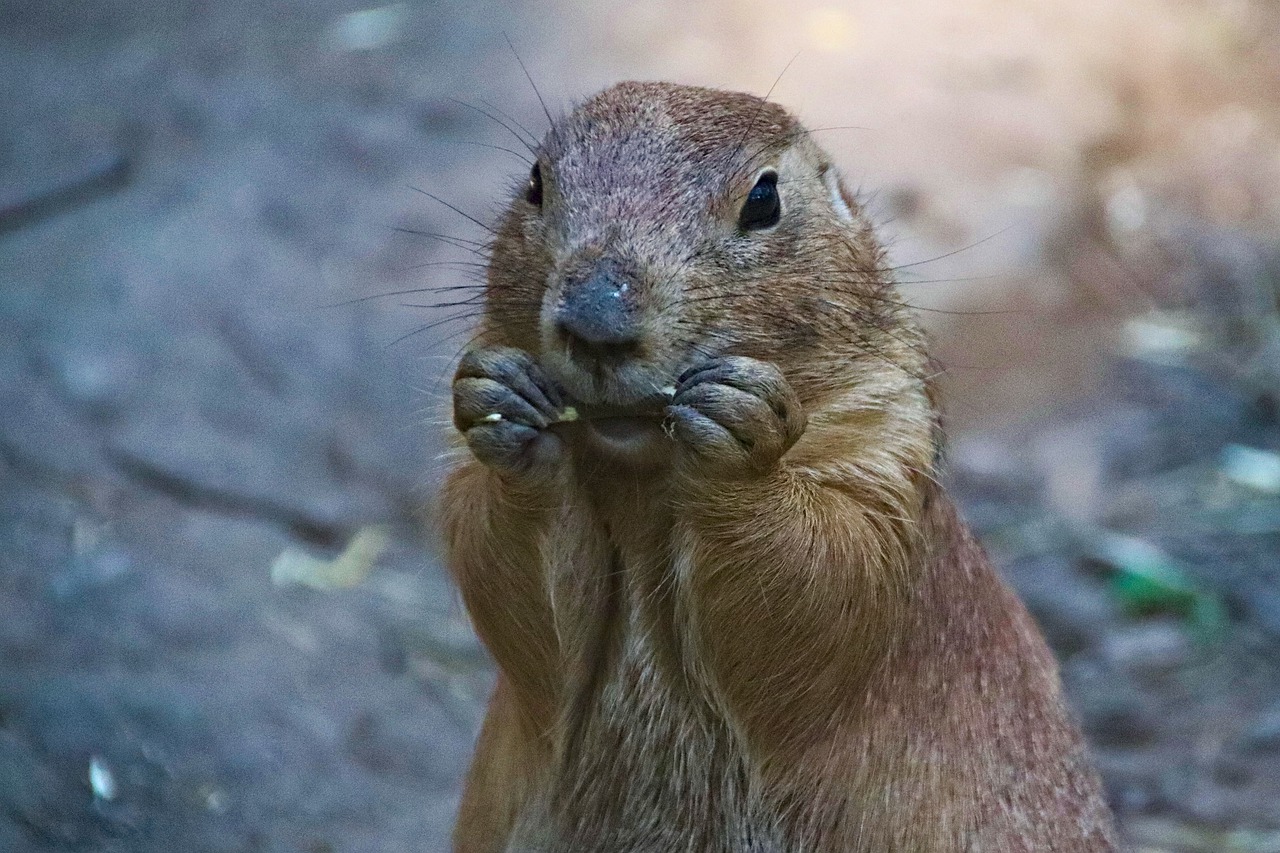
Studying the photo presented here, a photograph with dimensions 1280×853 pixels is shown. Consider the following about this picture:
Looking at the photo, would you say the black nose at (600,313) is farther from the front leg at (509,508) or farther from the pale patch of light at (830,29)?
the pale patch of light at (830,29)

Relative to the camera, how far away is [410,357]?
8.70 metres

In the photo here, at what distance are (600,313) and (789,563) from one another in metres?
0.94

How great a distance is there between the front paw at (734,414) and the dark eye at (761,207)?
19.1 inches

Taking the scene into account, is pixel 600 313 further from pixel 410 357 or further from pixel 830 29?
pixel 830 29

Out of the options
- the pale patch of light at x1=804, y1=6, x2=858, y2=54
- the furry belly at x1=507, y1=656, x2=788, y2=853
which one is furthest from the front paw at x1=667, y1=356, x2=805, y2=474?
the pale patch of light at x1=804, y1=6, x2=858, y2=54

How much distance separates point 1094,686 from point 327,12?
8.40 m

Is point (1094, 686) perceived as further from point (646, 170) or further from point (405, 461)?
point (646, 170)

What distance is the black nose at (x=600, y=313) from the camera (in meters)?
3.42

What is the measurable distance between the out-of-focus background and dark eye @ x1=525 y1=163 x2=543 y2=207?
0.56m

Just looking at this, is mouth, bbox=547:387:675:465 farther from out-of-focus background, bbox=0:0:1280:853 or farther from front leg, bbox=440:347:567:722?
out-of-focus background, bbox=0:0:1280:853

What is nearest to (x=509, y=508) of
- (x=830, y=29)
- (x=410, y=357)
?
(x=410, y=357)

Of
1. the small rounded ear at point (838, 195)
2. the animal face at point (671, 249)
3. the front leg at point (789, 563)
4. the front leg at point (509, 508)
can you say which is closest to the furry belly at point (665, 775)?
the front leg at point (789, 563)

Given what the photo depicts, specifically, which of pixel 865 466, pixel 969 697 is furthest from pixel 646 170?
pixel 969 697

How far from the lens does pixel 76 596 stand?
22.9 feet
